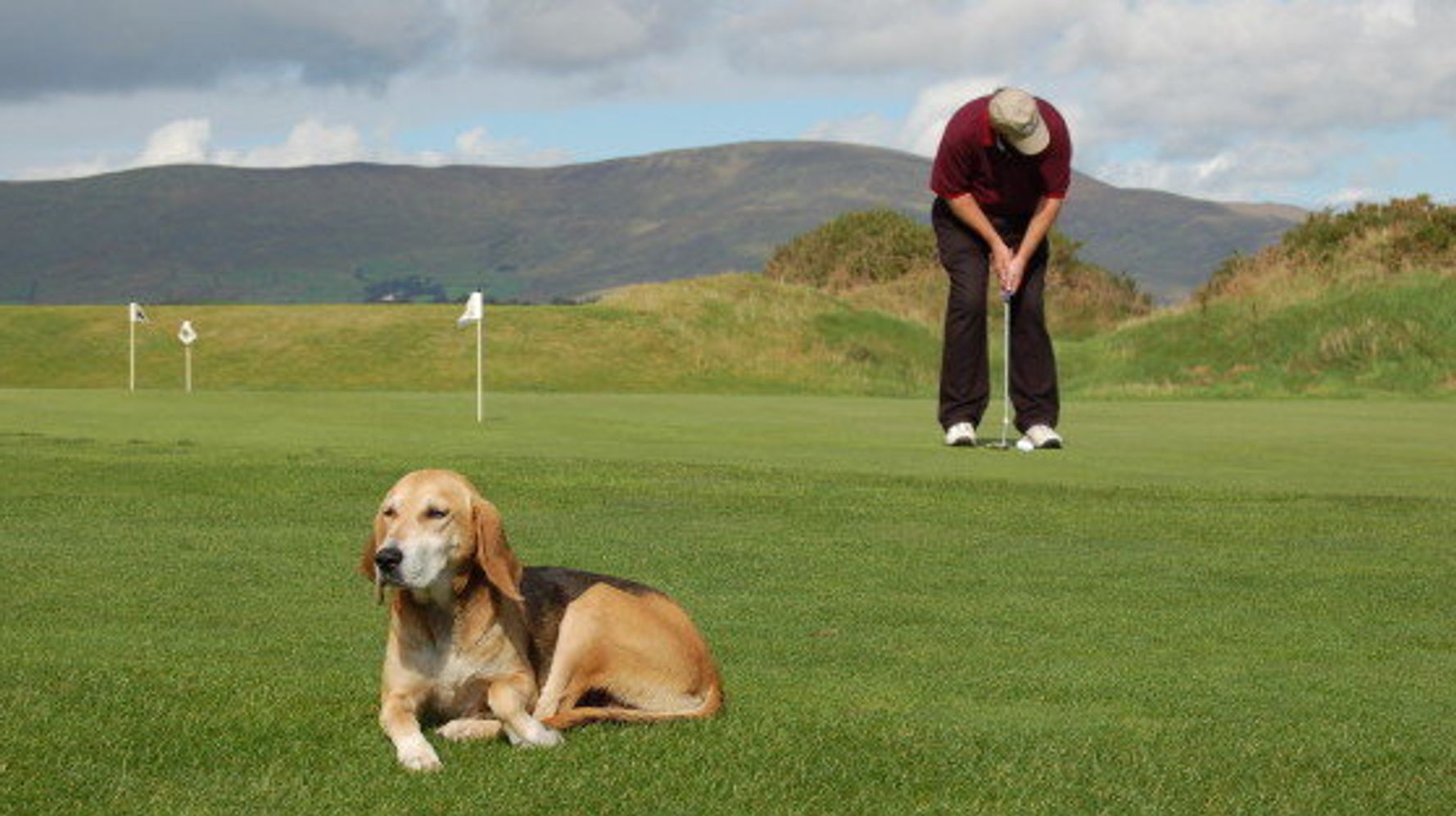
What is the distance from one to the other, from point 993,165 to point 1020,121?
67 cm

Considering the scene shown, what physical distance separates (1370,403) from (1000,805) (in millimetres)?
22226

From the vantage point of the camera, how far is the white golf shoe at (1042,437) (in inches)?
672

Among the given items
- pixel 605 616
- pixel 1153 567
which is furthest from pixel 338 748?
pixel 1153 567

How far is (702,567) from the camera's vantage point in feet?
32.9

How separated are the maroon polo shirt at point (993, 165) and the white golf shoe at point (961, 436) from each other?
1.84 m

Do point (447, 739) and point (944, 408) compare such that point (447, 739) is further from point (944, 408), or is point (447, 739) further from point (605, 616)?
point (944, 408)

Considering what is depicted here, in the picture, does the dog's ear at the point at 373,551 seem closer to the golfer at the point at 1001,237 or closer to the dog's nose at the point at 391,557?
the dog's nose at the point at 391,557

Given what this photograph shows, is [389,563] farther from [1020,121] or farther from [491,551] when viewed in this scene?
[1020,121]

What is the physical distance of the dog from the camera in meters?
5.58

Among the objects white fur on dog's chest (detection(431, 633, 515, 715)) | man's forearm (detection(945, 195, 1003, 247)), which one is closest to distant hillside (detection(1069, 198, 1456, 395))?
man's forearm (detection(945, 195, 1003, 247))

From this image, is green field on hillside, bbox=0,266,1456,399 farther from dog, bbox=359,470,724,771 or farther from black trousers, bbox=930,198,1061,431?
dog, bbox=359,470,724,771

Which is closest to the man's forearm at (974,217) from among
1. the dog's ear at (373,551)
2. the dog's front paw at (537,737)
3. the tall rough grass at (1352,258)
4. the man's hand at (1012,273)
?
the man's hand at (1012,273)

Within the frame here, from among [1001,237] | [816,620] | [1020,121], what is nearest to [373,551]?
[816,620]

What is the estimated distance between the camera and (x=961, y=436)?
57.1ft
